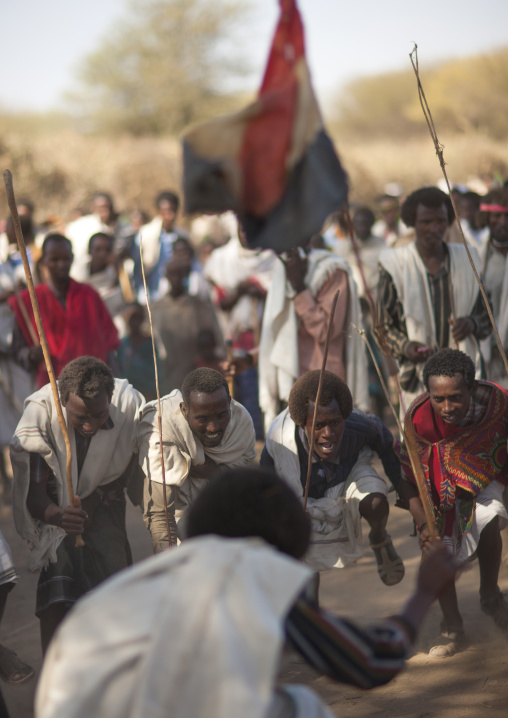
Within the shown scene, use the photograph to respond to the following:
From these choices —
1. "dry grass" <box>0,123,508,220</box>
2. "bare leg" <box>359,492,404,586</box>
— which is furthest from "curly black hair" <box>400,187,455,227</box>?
"dry grass" <box>0,123,508,220</box>

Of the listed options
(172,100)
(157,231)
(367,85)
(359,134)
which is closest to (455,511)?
(157,231)

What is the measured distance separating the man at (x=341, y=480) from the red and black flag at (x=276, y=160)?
1.52 m

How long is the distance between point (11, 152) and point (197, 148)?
1917cm

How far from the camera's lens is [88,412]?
4242 mm

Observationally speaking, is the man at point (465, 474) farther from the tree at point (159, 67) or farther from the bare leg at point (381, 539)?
the tree at point (159, 67)

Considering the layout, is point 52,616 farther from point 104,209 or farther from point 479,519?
point 104,209

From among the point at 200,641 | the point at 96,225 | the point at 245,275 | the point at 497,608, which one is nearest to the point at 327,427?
the point at 497,608

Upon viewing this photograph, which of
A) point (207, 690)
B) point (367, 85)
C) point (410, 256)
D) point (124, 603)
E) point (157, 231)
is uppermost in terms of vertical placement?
point (367, 85)

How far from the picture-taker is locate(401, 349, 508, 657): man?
4262mm

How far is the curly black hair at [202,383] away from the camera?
417cm

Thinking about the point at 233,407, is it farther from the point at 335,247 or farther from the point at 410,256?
the point at 335,247

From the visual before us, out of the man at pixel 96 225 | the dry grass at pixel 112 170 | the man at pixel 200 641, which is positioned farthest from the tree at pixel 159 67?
the man at pixel 200 641

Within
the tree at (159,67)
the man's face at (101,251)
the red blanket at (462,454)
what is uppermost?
the tree at (159,67)

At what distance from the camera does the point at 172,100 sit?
37.9 m
